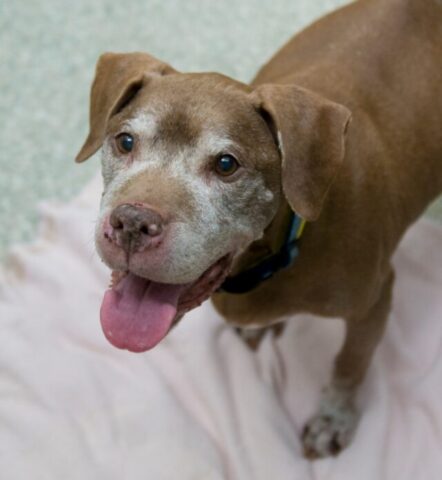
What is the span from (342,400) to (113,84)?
863mm

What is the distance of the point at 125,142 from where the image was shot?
124cm

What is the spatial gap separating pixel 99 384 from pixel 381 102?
0.90 metres

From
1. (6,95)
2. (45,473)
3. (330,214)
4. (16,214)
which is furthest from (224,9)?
(45,473)

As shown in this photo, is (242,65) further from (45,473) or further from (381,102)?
(45,473)

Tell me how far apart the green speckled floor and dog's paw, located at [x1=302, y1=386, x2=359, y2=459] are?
0.98m

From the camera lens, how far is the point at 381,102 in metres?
1.51

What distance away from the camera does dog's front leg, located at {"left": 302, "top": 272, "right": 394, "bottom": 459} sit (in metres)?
1.63

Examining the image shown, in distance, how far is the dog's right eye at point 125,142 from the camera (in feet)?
4.03

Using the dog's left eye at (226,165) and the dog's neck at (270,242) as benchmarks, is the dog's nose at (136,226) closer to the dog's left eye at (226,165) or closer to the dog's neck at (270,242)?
the dog's left eye at (226,165)

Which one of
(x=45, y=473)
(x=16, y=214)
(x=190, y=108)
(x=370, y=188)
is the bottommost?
(x=45, y=473)

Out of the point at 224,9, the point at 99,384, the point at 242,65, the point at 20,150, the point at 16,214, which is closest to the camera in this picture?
the point at 99,384

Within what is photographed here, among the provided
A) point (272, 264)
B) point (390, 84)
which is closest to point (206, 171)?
point (272, 264)

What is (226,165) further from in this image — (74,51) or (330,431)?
(74,51)

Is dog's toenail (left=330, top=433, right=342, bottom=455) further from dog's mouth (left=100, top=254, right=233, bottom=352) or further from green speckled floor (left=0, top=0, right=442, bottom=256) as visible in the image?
green speckled floor (left=0, top=0, right=442, bottom=256)
